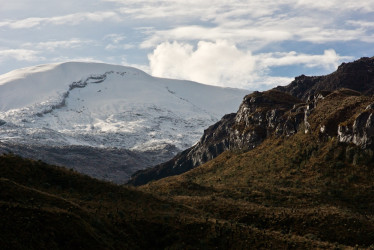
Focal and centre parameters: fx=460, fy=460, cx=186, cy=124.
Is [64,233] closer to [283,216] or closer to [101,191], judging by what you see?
[101,191]

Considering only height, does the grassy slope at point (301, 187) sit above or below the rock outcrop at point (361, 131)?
below

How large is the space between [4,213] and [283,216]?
24.8m

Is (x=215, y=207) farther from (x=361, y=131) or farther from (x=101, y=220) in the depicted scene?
(x=361, y=131)

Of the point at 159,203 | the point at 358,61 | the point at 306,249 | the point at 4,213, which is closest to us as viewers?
the point at 4,213

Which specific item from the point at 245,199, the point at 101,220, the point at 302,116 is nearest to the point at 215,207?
the point at 245,199

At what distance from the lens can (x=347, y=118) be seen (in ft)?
228

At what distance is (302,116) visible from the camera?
271 feet

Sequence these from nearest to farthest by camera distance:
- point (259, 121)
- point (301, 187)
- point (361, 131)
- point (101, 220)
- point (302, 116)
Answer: point (101, 220)
point (301, 187)
point (361, 131)
point (302, 116)
point (259, 121)

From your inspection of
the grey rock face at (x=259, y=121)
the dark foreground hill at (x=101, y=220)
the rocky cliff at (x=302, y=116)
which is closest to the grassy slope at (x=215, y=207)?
the dark foreground hill at (x=101, y=220)

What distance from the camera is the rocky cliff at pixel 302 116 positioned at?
6738 centimetres

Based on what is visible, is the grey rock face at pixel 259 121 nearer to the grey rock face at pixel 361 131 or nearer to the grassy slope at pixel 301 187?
the grassy slope at pixel 301 187

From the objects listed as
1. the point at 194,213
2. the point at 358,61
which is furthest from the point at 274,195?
the point at 358,61

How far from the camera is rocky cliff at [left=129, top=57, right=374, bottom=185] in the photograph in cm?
6738

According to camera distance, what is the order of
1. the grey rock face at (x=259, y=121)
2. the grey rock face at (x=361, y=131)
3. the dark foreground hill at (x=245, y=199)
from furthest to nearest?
the grey rock face at (x=259, y=121), the grey rock face at (x=361, y=131), the dark foreground hill at (x=245, y=199)
